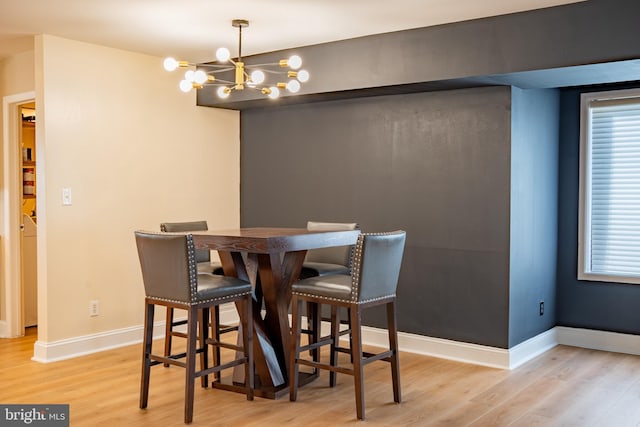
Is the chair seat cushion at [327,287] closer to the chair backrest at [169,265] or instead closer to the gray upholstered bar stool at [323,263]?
the gray upholstered bar stool at [323,263]

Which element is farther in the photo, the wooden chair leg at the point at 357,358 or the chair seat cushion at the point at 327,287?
the chair seat cushion at the point at 327,287

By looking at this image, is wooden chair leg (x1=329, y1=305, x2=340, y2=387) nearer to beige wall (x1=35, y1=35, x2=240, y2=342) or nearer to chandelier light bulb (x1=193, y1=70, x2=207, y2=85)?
chandelier light bulb (x1=193, y1=70, x2=207, y2=85)

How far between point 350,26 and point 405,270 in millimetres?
1873

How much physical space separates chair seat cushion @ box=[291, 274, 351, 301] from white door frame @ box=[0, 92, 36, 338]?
9.65 feet

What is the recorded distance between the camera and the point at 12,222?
18.0 feet

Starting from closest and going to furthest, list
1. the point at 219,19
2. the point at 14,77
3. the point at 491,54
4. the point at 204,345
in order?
the point at 204,345 < the point at 491,54 < the point at 219,19 < the point at 14,77

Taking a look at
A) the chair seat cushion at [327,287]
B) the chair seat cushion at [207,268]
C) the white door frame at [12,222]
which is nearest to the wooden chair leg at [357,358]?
the chair seat cushion at [327,287]

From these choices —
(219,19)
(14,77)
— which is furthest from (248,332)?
(14,77)

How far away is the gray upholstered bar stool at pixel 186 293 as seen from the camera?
3.40 meters

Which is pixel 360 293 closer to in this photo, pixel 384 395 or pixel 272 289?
pixel 272 289

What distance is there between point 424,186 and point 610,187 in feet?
4.85

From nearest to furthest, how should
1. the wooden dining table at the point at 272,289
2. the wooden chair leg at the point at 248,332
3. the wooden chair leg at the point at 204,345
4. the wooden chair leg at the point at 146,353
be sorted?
the wooden chair leg at the point at 146,353 → the wooden chair leg at the point at 248,332 → the wooden dining table at the point at 272,289 → the wooden chair leg at the point at 204,345

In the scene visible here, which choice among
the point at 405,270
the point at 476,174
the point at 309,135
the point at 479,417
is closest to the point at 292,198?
the point at 309,135

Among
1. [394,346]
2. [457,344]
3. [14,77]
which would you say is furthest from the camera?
[14,77]
